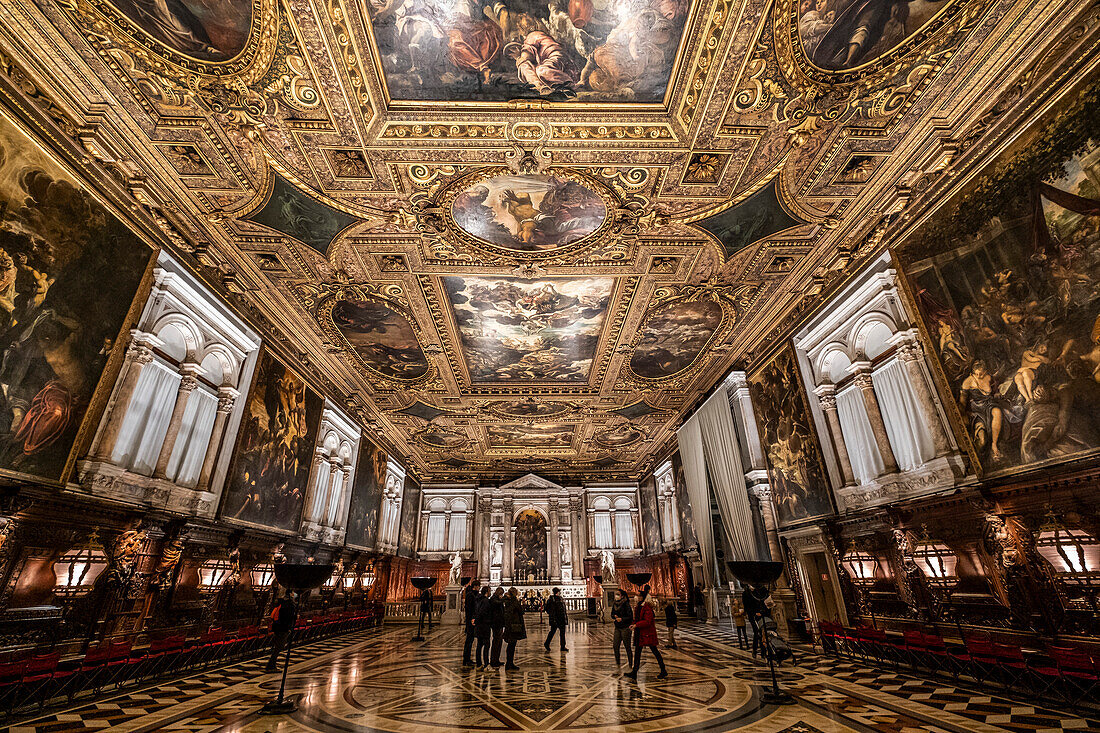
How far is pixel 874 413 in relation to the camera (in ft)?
29.7

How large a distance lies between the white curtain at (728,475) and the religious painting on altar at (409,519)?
55.4 feet

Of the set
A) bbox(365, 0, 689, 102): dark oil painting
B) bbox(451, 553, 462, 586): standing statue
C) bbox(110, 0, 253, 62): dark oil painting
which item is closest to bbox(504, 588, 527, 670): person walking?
bbox(365, 0, 689, 102): dark oil painting

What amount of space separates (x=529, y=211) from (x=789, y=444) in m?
8.44

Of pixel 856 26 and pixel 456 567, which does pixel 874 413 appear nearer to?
pixel 856 26

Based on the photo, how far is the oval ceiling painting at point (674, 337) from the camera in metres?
12.2

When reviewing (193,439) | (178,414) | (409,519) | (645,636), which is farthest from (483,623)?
(409,519)

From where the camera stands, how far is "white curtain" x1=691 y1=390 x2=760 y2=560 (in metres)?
12.9

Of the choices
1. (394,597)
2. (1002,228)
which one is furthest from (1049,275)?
(394,597)

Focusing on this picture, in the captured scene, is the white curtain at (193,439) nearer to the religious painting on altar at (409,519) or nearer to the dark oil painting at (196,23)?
the dark oil painting at (196,23)

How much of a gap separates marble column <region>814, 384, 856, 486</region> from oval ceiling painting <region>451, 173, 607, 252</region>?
20.5 ft

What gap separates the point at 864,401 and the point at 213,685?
1225 centimetres

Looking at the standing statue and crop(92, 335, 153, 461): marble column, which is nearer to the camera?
crop(92, 335, 153, 461): marble column

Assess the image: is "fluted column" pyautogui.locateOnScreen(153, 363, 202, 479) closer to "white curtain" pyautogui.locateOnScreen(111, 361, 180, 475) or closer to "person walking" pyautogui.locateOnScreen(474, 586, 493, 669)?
"white curtain" pyautogui.locateOnScreen(111, 361, 180, 475)

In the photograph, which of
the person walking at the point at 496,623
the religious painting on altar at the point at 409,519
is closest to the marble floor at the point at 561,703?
the person walking at the point at 496,623
